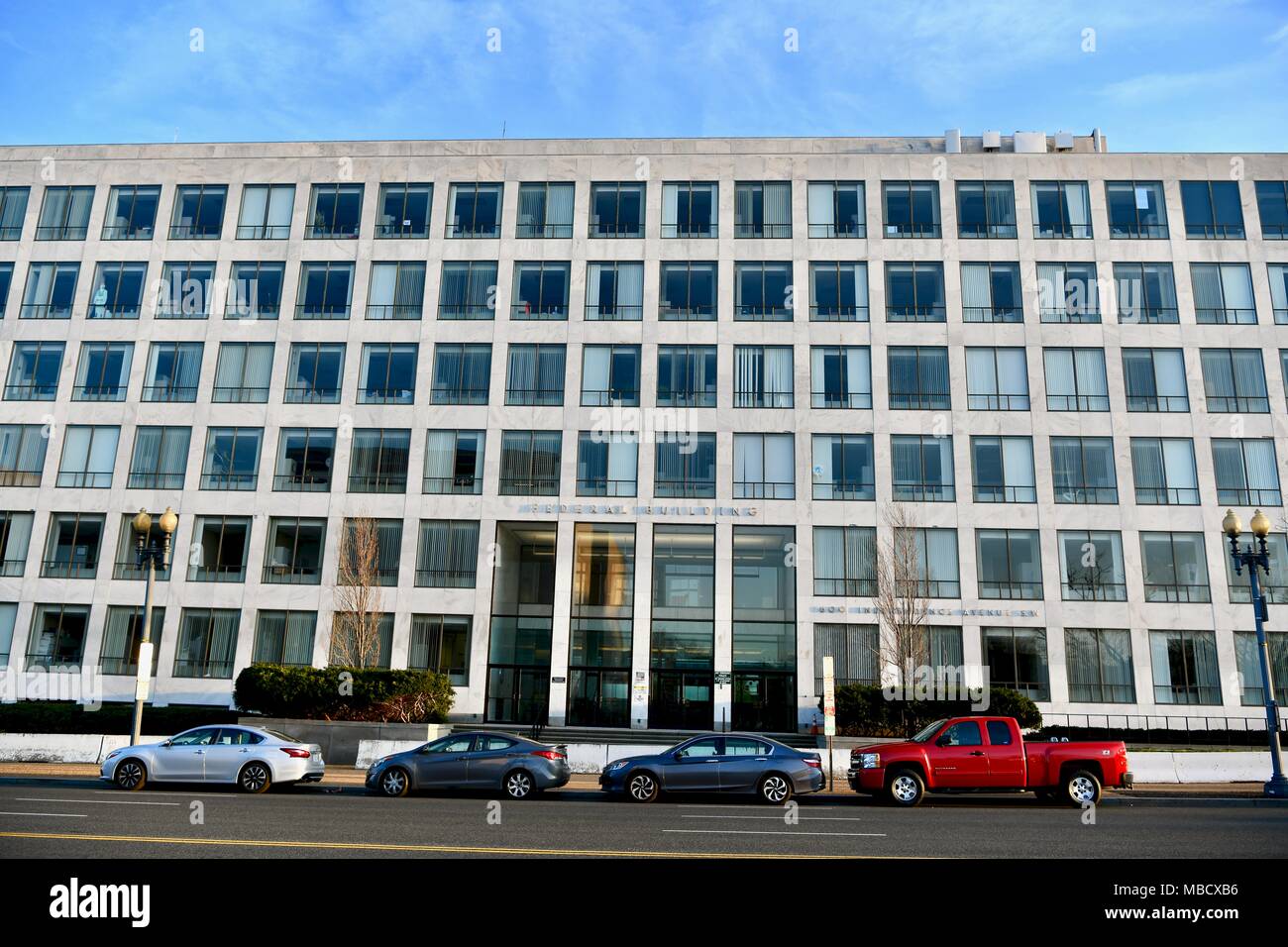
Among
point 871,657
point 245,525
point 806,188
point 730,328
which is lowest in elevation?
point 871,657

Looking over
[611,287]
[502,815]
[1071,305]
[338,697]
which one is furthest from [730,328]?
[502,815]

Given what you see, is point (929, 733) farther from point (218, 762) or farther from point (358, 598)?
point (358, 598)

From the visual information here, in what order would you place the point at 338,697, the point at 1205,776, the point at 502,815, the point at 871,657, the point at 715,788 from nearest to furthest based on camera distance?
the point at 502,815 < the point at 715,788 < the point at 1205,776 < the point at 338,697 < the point at 871,657

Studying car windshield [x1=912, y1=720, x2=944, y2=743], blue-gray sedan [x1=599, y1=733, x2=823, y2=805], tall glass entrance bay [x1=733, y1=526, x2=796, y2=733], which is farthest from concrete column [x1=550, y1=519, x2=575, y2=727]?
car windshield [x1=912, y1=720, x2=944, y2=743]

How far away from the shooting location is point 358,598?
34938 mm

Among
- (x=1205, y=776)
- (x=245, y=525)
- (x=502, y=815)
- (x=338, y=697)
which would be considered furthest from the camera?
(x=245, y=525)

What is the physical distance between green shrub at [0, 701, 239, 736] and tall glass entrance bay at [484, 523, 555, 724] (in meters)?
9.43

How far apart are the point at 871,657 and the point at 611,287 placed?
1808 cm

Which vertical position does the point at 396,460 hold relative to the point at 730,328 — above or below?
below

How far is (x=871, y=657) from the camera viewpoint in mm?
34438

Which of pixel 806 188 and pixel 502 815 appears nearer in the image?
pixel 502 815

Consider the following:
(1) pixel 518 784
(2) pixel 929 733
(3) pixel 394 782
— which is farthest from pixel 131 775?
(2) pixel 929 733

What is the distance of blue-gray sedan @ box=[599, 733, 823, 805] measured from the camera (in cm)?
1914

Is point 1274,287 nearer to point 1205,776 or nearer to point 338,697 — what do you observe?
point 1205,776
